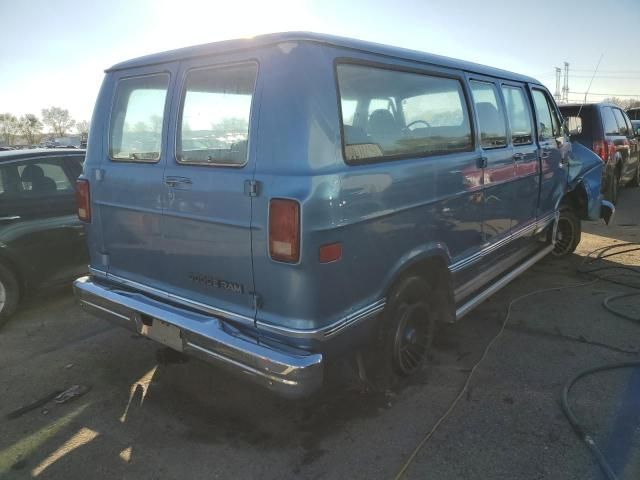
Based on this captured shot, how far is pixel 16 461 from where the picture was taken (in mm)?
2502

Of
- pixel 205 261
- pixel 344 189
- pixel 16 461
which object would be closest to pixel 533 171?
pixel 344 189

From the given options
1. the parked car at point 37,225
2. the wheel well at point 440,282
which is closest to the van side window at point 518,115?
the wheel well at point 440,282

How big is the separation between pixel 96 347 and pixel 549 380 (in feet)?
11.2

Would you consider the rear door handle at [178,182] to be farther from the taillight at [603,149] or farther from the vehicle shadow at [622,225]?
the taillight at [603,149]

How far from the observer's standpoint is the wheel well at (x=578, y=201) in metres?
5.68

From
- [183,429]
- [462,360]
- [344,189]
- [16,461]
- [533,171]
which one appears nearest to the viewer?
[344,189]

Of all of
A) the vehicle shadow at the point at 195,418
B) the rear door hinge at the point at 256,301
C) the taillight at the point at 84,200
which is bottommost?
the vehicle shadow at the point at 195,418

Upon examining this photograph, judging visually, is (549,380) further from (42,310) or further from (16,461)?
(42,310)

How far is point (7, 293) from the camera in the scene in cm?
424

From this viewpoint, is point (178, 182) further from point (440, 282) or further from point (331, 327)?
point (440, 282)

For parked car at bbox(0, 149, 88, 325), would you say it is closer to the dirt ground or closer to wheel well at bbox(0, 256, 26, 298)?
wheel well at bbox(0, 256, 26, 298)

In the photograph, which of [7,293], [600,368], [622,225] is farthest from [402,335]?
[622,225]

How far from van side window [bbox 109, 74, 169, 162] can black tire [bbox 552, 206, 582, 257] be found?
4894mm

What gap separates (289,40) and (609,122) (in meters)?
8.70
